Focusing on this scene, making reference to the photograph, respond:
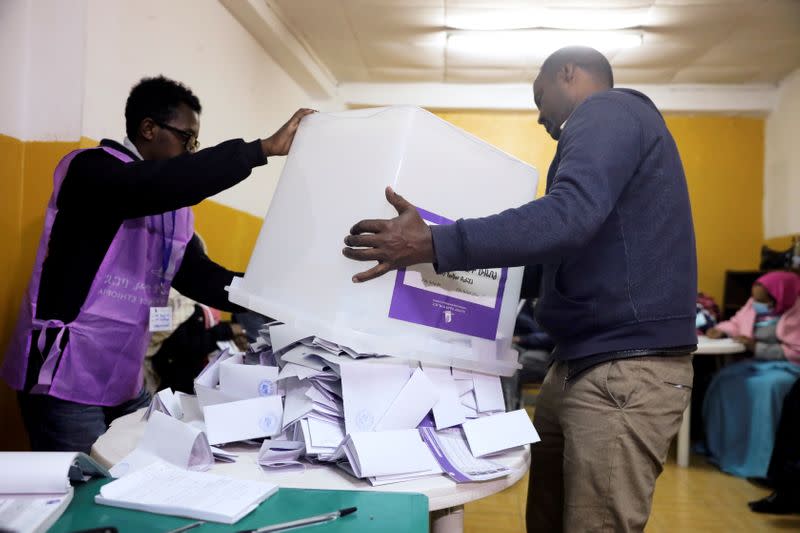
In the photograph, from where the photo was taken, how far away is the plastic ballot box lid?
1.14 m

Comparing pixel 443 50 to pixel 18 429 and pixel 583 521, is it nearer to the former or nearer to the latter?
pixel 18 429

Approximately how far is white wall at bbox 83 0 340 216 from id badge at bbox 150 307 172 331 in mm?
1221

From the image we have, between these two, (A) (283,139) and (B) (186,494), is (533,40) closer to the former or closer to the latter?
(A) (283,139)

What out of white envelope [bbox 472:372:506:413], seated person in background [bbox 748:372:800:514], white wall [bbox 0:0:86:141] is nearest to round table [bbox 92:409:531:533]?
white envelope [bbox 472:372:506:413]

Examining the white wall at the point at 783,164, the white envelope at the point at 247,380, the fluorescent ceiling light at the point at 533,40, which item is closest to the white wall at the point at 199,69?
the fluorescent ceiling light at the point at 533,40

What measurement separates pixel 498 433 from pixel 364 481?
10.7 inches

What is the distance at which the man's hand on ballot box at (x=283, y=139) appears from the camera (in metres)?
1.33

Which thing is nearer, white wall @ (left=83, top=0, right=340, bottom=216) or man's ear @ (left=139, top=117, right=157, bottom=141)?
man's ear @ (left=139, top=117, right=157, bottom=141)

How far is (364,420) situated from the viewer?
1.09 m

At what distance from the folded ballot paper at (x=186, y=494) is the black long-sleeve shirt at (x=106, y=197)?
598mm

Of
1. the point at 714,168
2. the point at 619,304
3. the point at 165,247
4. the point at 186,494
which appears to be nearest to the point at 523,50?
the point at 714,168

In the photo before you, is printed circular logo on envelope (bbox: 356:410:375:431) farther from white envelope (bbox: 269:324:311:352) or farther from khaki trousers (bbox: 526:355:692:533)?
khaki trousers (bbox: 526:355:692:533)

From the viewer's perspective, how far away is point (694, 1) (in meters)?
4.18

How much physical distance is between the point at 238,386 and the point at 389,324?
0.29m
